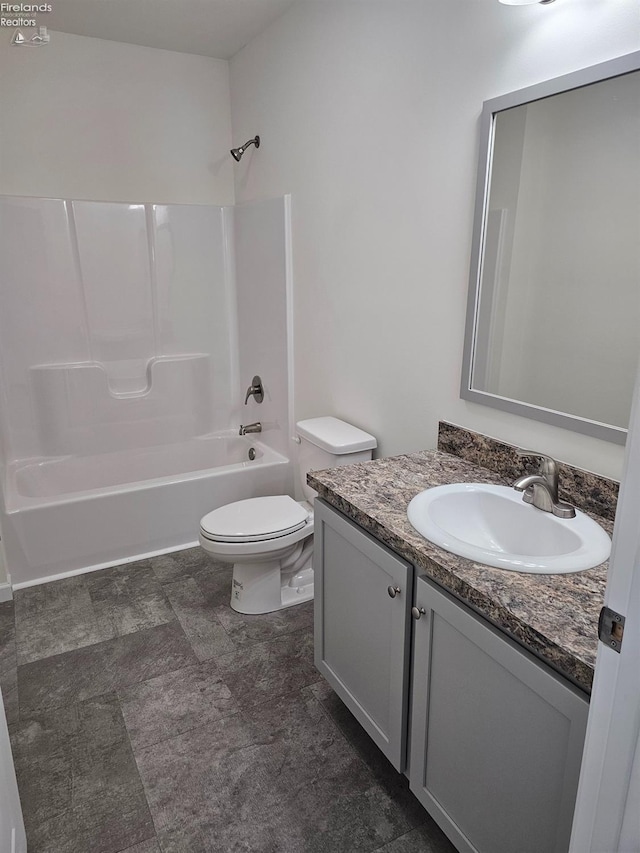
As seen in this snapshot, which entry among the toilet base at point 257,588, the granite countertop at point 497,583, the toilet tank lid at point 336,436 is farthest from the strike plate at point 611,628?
the toilet base at point 257,588

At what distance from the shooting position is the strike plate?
29.3 inches

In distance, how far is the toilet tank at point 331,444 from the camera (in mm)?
2451

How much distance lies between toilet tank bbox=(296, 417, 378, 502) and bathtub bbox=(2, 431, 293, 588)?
63 centimetres

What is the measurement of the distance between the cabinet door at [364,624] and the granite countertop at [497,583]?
0.22 ft

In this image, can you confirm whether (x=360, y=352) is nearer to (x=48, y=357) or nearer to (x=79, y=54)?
(x=48, y=357)

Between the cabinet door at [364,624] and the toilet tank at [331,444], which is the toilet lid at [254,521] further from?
the cabinet door at [364,624]

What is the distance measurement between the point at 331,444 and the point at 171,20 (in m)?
2.23

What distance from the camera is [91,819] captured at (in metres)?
1.65

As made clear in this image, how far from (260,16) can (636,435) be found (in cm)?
295

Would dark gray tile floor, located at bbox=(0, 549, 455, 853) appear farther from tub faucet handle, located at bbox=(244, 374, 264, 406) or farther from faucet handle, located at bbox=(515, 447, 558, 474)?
tub faucet handle, located at bbox=(244, 374, 264, 406)

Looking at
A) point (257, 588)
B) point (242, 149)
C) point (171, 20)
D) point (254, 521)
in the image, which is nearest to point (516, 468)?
point (254, 521)

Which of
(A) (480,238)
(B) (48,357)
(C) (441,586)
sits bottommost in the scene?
(C) (441,586)

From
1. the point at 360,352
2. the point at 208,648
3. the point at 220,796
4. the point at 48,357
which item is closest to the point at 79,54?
the point at 48,357

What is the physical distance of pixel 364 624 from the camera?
1.69 m
